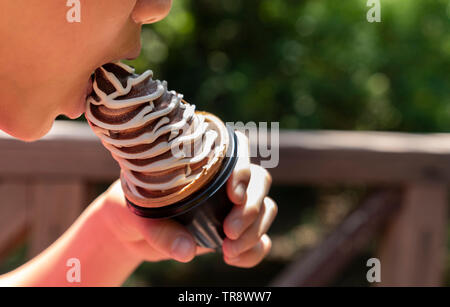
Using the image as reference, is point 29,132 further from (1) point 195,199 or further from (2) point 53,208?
(2) point 53,208

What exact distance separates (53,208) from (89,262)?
501 mm

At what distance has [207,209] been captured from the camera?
71 centimetres

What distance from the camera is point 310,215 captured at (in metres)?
3.36

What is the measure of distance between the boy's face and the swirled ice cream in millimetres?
36

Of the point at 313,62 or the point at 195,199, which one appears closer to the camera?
the point at 195,199

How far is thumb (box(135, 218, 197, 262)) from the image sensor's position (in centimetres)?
71

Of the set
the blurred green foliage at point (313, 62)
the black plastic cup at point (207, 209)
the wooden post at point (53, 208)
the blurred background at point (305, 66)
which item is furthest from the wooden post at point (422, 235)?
the blurred green foliage at point (313, 62)

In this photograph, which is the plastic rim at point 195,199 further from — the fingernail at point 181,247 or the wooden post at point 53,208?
the wooden post at point 53,208

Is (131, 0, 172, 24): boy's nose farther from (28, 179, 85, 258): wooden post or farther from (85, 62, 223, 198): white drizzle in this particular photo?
(28, 179, 85, 258): wooden post

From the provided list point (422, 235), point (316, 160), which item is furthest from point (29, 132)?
point (422, 235)

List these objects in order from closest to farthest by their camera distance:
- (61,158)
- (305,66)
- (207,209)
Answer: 1. (207,209)
2. (61,158)
3. (305,66)

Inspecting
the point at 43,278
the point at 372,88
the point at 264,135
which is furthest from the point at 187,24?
the point at 43,278

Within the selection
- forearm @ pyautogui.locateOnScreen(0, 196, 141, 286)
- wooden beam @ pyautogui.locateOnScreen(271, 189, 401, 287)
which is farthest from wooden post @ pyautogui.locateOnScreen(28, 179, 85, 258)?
wooden beam @ pyautogui.locateOnScreen(271, 189, 401, 287)

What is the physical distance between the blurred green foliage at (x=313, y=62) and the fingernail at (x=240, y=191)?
213 centimetres
